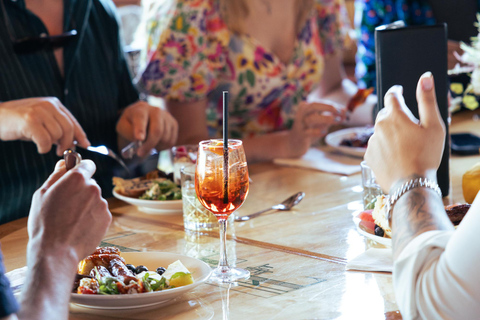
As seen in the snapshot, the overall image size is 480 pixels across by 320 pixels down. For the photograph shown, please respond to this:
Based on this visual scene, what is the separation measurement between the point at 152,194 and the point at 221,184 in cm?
49

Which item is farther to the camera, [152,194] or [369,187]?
[152,194]

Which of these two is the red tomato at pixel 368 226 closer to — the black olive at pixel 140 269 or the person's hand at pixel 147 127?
the black olive at pixel 140 269

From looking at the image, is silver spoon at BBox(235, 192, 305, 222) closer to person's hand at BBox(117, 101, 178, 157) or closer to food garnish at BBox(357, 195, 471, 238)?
food garnish at BBox(357, 195, 471, 238)

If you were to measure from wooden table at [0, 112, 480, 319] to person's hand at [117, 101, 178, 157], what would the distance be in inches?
10.6

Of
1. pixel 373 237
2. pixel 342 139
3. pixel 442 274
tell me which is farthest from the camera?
pixel 342 139

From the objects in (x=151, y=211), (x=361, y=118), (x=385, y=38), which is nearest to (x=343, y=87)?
(x=361, y=118)

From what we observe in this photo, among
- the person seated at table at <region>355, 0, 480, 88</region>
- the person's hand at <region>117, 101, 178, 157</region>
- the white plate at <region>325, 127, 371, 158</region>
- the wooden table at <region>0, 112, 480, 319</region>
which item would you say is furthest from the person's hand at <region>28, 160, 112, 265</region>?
the person seated at table at <region>355, 0, 480, 88</region>

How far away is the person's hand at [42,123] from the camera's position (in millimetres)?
1451

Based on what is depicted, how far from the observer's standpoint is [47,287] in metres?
0.80

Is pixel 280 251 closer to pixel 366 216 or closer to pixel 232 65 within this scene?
pixel 366 216

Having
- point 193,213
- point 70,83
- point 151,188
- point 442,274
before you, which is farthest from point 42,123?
point 442,274

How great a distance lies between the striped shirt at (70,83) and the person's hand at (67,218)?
0.80 m

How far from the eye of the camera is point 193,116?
2328 mm

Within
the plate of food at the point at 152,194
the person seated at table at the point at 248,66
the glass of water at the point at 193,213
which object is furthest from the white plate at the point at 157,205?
the person seated at table at the point at 248,66
